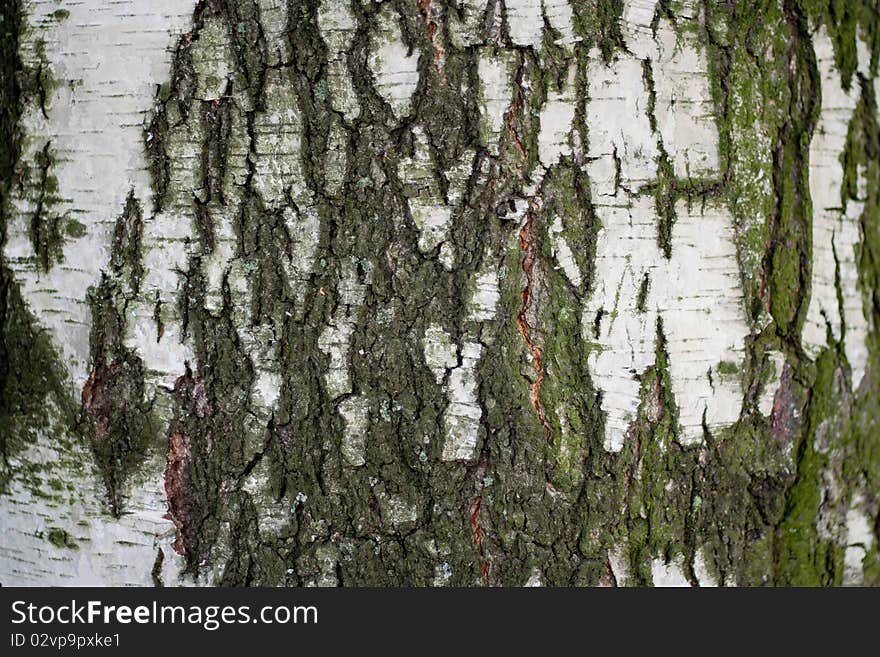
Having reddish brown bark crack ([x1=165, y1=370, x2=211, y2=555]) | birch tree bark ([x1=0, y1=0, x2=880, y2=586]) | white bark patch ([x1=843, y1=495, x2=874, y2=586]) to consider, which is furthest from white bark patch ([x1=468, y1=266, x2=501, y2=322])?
white bark patch ([x1=843, y1=495, x2=874, y2=586])

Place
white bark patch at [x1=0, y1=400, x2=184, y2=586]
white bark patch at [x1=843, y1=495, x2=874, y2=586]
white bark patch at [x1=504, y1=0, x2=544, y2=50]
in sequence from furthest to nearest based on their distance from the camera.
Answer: white bark patch at [x1=843, y1=495, x2=874, y2=586], white bark patch at [x1=0, y1=400, x2=184, y2=586], white bark patch at [x1=504, y1=0, x2=544, y2=50]

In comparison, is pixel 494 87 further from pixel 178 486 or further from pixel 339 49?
pixel 178 486

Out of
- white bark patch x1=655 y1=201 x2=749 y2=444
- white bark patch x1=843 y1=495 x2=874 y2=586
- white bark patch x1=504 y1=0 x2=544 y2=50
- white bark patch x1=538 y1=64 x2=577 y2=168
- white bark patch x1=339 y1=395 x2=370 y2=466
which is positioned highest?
white bark patch x1=504 y1=0 x2=544 y2=50

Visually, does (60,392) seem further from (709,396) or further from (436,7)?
(709,396)

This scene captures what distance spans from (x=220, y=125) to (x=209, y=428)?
22.9 inches

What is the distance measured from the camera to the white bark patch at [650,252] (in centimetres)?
143

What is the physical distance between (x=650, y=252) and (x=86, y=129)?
3.68ft

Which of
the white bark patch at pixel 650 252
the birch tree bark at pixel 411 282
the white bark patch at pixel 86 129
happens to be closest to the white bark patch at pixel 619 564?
the birch tree bark at pixel 411 282

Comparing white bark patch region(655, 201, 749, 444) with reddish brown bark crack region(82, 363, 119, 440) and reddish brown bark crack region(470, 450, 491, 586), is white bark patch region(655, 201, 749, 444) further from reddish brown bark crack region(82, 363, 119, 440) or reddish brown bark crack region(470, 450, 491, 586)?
reddish brown bark crack region(82, 363, 119, 440)

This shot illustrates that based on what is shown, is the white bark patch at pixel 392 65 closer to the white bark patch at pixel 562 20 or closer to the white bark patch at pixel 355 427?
the white bark patch at pixel 562 20

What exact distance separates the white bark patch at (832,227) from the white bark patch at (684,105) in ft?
0.89

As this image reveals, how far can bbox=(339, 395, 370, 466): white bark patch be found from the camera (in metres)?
1.45

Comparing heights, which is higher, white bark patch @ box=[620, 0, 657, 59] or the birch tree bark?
white bark patch @ box=[620, 0, 657, 59]

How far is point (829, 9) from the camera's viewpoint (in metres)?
1.57
